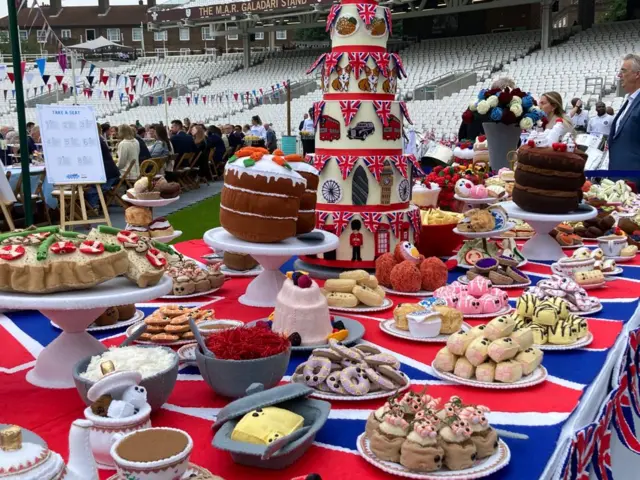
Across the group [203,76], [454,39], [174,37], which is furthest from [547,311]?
[174,37]

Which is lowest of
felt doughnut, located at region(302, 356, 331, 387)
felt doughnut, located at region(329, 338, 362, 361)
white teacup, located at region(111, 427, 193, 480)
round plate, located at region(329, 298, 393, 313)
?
round plate, located at region(329, 298, 393, 313)

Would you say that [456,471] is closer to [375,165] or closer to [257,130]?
[375,165]

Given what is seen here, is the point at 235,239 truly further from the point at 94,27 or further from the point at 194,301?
the point at 94,27

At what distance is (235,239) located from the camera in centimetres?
291

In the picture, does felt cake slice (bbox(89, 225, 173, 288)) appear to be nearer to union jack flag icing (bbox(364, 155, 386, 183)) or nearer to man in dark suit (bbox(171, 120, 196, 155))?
union jack flag icing (bbox(364, 155, 386, 183))

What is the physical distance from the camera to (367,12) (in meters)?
3.58

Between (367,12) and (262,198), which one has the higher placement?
→ (367,12)

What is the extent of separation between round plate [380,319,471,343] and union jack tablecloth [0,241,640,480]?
0.02 meters

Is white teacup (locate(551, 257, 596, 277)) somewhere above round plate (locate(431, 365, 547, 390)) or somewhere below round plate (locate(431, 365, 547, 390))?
below

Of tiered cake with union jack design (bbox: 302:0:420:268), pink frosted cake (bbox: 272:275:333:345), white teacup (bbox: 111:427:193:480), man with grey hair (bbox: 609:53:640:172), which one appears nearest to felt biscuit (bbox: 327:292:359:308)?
pink frosted cake (bbox: 272:275:333:345)

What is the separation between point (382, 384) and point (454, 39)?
91.8 feet

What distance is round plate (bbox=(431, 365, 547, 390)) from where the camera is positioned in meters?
1.99

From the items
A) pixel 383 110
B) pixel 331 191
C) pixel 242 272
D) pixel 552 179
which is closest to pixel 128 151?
pixel 242 272

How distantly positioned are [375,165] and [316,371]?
71.4 inches
